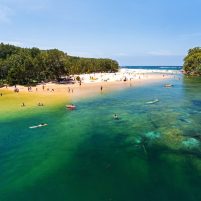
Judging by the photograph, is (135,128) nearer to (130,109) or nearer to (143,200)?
(130,109)

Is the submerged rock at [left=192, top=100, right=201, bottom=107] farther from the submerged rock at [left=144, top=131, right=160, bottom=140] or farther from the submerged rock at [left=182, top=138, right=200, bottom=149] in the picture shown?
the submerged rock at [left=182, top=138, right=200, bottom=149]

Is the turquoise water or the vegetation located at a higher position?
the vegetation

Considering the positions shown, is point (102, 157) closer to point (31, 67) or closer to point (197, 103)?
point (197, 103)

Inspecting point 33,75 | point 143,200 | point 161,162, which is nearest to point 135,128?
point 161,162

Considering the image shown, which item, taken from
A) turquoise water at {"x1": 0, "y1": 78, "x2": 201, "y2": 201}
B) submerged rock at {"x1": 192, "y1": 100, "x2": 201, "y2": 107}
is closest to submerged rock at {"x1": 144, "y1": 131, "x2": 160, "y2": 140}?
turquoise water at {"x1": 0, "y1": 78, "x2": 201, "y2": 201}

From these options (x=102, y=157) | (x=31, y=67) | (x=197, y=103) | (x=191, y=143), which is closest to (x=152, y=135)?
(x=191, y=143)

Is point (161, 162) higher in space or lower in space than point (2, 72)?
lower

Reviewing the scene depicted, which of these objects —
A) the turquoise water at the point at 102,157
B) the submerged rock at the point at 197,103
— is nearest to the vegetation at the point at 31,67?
the turquoise water at the point at 102,157

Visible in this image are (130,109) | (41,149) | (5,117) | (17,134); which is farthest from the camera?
(130,109)

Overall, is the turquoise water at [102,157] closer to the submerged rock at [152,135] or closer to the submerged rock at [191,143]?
the submerged rock at [191,143]
